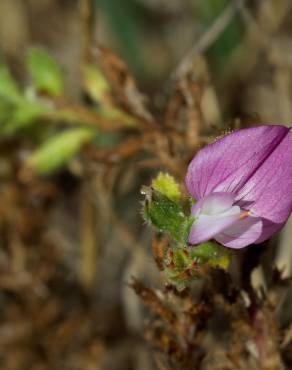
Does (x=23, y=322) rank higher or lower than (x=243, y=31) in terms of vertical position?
lower

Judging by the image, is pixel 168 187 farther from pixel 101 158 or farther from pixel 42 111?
pixel 42 111

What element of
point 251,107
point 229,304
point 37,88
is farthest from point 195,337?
point 251,107

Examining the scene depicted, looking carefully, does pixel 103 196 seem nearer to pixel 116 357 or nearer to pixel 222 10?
pixel 116 357

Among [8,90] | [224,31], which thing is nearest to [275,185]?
[8,90]

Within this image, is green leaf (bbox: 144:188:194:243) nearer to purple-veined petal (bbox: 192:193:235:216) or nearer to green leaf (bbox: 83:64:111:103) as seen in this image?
purple-veined petal (bbox: 192:193:235:216)

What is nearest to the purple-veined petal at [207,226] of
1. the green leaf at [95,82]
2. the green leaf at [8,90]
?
the green leaf at [95,82]

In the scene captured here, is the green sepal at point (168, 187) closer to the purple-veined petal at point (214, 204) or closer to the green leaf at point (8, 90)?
the purple-veined petal at point (214, 204)
